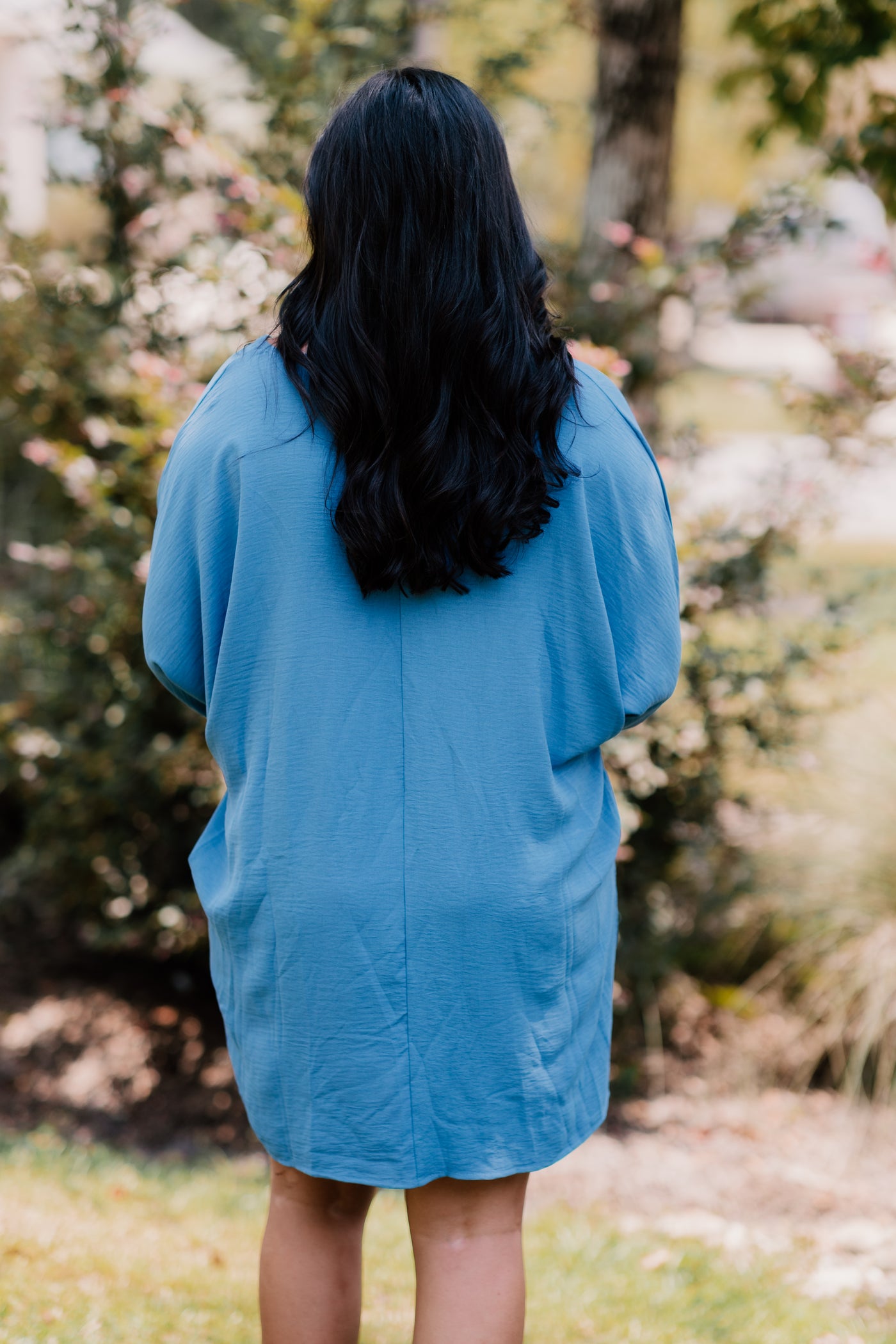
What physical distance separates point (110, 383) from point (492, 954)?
8.81ft

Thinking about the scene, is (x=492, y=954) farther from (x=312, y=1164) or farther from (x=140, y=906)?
(x=140, y=906)

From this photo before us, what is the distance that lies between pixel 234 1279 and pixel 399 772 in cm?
160

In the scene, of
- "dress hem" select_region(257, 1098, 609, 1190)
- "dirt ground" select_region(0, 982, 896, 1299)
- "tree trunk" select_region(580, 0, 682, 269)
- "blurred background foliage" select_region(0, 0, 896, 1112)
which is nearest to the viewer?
"dress hem" select_region(257, 1098, 609, 1190)

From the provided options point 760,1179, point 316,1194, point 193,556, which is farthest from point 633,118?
point 316,1194

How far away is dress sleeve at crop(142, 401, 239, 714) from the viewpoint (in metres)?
1.51

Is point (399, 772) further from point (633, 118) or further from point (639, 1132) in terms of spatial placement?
point (633, 118)

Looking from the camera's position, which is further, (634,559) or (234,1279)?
(234,1279)

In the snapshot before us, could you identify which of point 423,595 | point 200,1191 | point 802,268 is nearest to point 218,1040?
point 200,1191

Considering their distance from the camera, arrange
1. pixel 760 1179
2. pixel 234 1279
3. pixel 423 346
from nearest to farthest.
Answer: pixel 423 346 < pixel 234 1279 < pixel 760 1179

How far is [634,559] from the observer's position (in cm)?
159

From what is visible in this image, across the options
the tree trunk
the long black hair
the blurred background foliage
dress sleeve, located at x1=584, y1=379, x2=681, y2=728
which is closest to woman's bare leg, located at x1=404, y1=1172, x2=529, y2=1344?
dress sleeve, located at x1=584, y1=379, x2=681, y2=728

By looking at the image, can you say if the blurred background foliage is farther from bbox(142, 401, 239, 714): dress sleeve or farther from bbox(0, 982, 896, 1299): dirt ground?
bbox(142, 401, 239, 714): dress sleeve

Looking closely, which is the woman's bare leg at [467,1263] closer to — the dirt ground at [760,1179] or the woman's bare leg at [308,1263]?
the woman's bare leg at [308,1263]

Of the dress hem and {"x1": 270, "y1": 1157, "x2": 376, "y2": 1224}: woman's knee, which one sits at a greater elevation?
the dress hem
